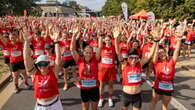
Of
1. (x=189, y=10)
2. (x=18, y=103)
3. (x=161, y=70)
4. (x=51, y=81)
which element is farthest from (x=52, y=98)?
(x=189, y=10)

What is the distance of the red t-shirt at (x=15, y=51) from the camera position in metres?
9.58

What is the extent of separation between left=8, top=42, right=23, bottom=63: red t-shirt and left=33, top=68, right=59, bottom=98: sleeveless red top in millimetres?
4814

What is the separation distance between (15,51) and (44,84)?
4941mm

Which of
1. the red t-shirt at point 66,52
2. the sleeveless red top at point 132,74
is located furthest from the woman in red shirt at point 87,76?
the red t-shirt at point 66,52

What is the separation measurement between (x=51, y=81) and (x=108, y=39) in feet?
11.0

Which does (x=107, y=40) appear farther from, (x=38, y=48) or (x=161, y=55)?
(x=38, y=48)

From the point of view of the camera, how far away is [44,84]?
16.5ft

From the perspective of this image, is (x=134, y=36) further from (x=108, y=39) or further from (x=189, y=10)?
(x=189, y=10)

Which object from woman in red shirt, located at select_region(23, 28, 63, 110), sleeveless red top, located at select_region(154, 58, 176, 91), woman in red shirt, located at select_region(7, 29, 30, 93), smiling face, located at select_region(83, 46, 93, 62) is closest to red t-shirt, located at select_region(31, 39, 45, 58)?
woman in red shirt, located at select_region(7, 29, 30, 93)

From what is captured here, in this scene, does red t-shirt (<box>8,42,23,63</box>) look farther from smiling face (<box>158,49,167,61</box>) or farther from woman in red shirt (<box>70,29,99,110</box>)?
smiling face (<box>158,49,167,61</box>)

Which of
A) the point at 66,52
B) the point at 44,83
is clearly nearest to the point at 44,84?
the point at 44,83

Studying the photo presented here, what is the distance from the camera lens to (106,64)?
8328 millimetres

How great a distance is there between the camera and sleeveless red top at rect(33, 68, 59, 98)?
504cm

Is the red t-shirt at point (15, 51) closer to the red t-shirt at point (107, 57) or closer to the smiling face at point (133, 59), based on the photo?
the red t-shirt at point (107, 57)
